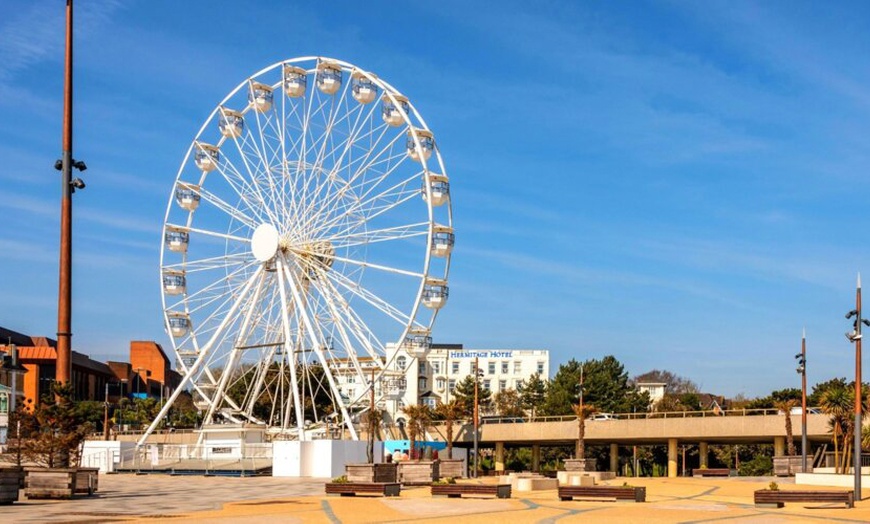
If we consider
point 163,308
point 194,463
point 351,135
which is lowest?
point 194,463

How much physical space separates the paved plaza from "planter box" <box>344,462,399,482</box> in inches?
48.4

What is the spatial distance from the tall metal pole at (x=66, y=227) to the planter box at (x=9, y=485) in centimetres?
550

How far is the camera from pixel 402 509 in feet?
104

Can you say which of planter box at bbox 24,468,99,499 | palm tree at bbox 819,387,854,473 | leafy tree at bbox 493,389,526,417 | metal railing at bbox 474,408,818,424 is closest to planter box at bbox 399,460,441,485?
planter box at bbox 24,468,99,499

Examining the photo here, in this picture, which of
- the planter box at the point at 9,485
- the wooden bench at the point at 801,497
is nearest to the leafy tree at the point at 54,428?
the planter box at the point at 9,485

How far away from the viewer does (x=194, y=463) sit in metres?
66.7

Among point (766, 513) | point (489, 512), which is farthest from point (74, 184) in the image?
point (766, 513)

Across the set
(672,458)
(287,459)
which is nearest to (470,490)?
(287,459)

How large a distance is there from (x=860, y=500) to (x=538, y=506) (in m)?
10.5

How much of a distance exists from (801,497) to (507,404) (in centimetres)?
10891

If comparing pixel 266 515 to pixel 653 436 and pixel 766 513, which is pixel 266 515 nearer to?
pixel 766 513

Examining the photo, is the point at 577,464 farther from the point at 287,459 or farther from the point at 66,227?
the point at 66,227

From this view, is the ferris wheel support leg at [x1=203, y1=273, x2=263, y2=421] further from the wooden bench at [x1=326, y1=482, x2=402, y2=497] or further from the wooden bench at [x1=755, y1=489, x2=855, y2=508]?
the wooden bench at [x1=755, y1=489, x2=855, y2=508]

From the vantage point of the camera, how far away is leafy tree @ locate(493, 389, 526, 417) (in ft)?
446
